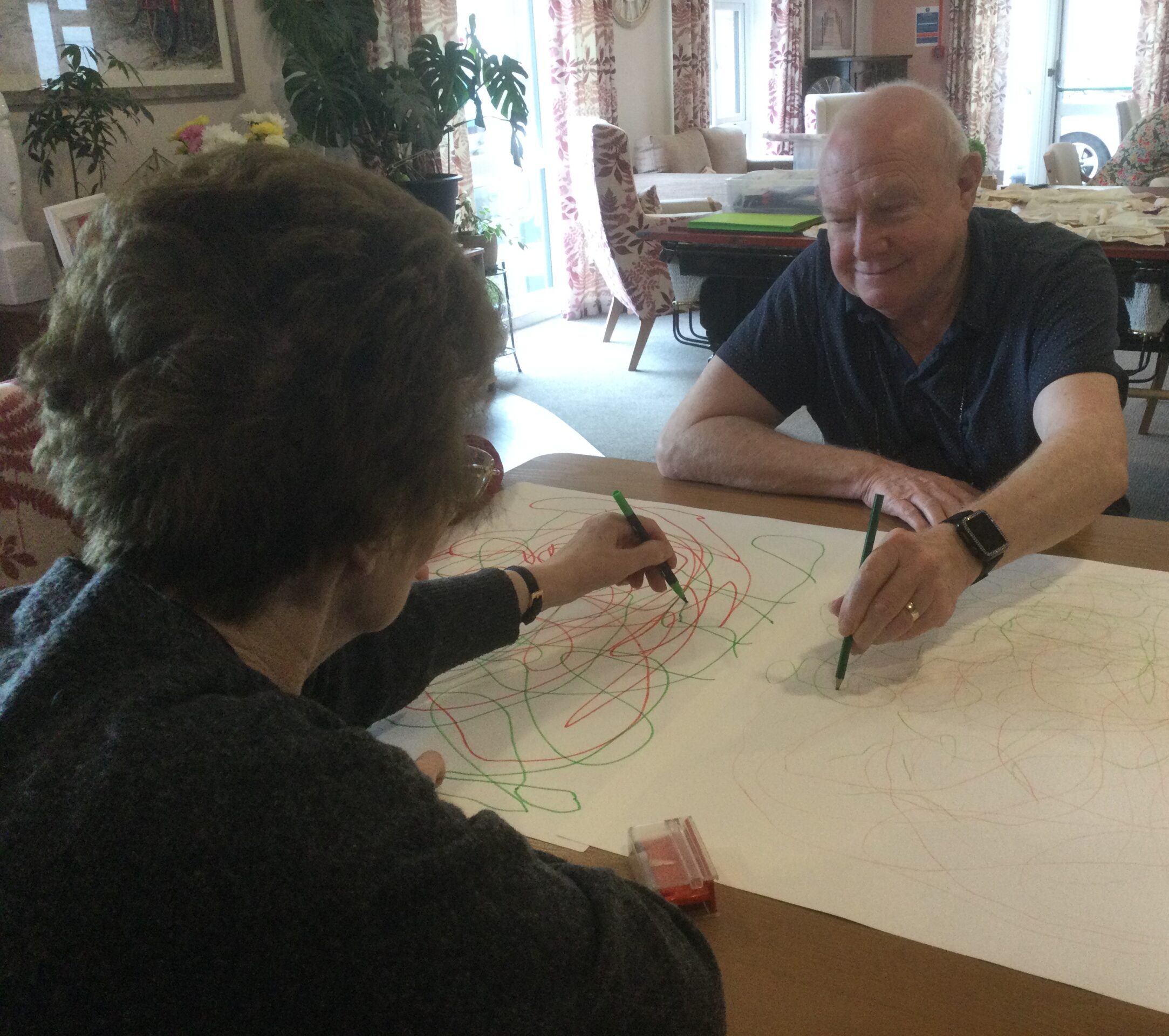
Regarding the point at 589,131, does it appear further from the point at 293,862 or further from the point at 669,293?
the point at 293,862

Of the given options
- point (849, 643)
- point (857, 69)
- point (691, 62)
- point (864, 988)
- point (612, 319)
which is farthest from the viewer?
point (857, 69)

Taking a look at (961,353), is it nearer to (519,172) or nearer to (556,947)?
(556,947)

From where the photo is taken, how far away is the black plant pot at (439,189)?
3934 millimetres

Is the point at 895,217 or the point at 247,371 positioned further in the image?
the point at 895,217

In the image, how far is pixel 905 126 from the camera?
58.7 inches

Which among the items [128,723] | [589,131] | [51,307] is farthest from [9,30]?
[128,723]

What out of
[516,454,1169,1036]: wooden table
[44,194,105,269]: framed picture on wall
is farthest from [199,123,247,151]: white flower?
[516,454,1169,1036]: wooden table

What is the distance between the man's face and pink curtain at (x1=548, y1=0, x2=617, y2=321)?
4399 mm

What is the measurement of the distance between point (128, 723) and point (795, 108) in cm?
808

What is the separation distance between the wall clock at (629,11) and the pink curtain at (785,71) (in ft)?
5.55

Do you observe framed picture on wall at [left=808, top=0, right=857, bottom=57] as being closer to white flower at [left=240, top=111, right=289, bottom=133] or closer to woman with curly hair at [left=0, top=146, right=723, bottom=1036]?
white flower at [left=240, top=111, right=289, bottom=133]

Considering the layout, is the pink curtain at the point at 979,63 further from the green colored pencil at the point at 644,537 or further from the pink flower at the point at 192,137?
the green colored pencil at the point at 644,537

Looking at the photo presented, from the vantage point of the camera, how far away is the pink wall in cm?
852

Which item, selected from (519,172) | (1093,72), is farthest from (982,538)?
(1093,72)
